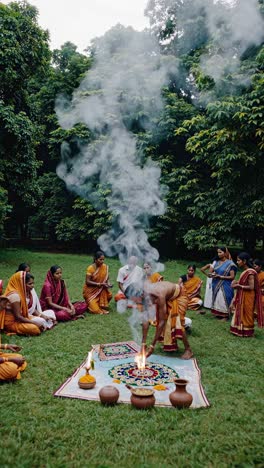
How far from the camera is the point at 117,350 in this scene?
22.0ft

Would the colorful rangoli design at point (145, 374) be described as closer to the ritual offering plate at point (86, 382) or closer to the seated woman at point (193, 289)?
the ritual offering plate at point (86, 382)

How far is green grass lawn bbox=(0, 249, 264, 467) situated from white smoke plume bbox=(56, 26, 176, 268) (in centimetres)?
1332

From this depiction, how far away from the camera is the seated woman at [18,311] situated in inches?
282

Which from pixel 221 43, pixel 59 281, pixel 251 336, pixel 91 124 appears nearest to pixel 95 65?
pixel 91 124

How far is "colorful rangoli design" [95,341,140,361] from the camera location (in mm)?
6328

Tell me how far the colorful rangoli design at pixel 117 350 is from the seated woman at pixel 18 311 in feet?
5.08

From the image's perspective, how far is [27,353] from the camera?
20.7 feet

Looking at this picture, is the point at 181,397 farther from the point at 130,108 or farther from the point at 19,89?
the point at 130,108

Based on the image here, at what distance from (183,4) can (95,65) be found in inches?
241

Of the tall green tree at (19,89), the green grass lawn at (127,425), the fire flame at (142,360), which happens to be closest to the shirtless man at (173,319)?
the green grass lawn at (127,425)

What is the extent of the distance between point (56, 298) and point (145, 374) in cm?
379

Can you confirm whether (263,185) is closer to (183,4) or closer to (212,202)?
(212,202)

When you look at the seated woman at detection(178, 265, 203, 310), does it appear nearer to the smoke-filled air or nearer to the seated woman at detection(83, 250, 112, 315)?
the seated woman at detection(83, 250, 112, 315)

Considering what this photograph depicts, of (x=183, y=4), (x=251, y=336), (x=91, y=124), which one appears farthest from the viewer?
(x=91, y=124)
